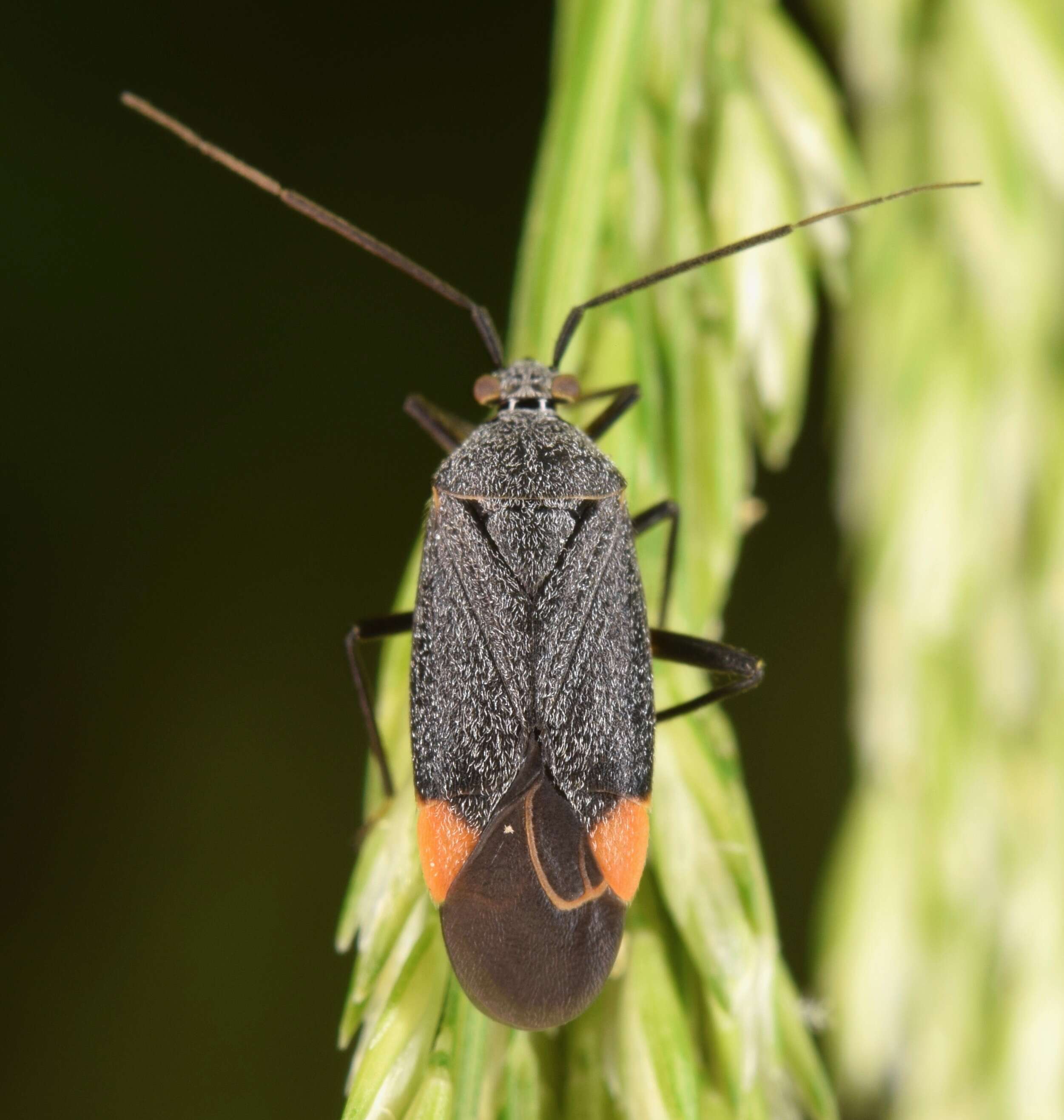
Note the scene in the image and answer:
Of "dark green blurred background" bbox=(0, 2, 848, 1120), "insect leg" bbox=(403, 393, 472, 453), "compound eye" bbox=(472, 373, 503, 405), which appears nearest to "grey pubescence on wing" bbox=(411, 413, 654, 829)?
"compound eye" bbox=(472, 373, 503, 405)

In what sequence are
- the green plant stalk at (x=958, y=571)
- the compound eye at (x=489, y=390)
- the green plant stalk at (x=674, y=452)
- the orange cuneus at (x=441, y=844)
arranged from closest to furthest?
the green plant stalk at (x=674, y=452), the orange cuneus at (x=441, y=844), the green plant stalk at (x=958, y=571), the compound eye at (x=489, y=390)

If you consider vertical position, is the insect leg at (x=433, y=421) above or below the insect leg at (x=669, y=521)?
above

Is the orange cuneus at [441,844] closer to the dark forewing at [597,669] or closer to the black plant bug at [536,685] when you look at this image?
the black plant bug at [536,685]

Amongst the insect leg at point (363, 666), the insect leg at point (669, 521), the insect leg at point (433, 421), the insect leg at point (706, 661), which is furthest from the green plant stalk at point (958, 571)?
the insect leg at point (363, 666)

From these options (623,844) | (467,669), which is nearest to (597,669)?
(467,669)

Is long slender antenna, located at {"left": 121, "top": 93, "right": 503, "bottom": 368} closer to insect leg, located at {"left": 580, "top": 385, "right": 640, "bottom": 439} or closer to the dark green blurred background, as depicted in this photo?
insect leg, located at {"left": 580, "top": 385, "right": 640, "bottom": 439}

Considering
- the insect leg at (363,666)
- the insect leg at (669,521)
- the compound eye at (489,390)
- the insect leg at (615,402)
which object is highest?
the compound eye at (489,390)

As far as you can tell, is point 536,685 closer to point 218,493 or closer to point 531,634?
point 531,634
